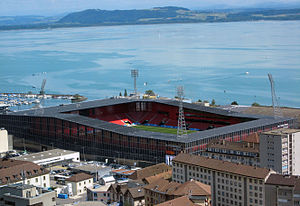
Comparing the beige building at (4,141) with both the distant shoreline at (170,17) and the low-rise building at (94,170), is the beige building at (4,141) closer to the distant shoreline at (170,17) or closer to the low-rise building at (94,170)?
the low-rise building at (94,170)

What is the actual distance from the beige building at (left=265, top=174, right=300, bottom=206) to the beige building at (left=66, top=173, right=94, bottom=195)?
20.4 ft

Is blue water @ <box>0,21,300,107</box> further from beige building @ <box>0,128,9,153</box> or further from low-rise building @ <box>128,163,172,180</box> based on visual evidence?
low-rise building @ <box>128,163,172,180</box>

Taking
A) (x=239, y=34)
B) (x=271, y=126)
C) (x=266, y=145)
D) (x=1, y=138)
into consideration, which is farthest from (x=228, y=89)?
(x=239, y=34)

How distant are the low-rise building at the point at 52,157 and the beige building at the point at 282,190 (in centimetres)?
1026

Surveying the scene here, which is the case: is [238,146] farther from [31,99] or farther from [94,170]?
[31,99]

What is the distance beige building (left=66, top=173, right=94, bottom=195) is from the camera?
60.1 feet

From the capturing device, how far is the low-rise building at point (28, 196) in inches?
478

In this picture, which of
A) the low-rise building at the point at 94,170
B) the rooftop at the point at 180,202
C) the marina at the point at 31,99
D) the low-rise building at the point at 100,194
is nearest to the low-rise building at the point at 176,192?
the rooftop at the point at 180,202

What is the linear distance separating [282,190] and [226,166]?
2.39 metres

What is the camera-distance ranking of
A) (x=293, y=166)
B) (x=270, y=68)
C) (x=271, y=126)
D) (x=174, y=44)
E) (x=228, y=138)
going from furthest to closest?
(x=174, y=44)
(x=270, y=68)
(x=271, y=126)
(x=228, y=138)
(x=293, y=166)

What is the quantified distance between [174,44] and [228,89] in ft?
177

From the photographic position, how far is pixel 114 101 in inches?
1314

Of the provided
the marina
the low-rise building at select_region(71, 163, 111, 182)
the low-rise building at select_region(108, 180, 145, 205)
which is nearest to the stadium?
the low-rise building at select_region(71, 163, 111, 182)

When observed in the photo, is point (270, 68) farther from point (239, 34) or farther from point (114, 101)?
point (239, 34)
